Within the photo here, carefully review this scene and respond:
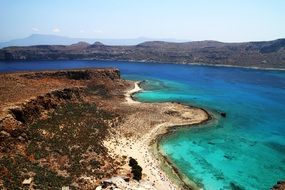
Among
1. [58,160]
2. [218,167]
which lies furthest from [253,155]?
[58,160]

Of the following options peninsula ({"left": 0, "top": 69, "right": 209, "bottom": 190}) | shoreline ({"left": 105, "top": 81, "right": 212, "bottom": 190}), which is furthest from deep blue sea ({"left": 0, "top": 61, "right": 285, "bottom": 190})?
peninsula ({"left": 0, "top": 69, "right": 209, "bottom": 190})

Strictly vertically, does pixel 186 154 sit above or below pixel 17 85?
below

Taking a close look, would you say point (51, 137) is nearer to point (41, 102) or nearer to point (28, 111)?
point (28, 111)

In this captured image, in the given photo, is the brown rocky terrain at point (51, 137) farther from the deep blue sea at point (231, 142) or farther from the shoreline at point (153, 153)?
the deep blue sea at point (231, 142)

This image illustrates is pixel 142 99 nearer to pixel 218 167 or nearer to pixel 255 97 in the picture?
pixel 255 97

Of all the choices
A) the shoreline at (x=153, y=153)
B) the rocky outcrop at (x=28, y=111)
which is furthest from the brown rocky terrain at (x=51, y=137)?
the shoreline at (x=153, y=153)

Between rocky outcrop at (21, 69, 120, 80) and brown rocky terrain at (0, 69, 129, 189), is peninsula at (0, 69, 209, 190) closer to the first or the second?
brown rocky terrain at (0, 69, 129, 189)

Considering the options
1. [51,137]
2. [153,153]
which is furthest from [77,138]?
[153,153]

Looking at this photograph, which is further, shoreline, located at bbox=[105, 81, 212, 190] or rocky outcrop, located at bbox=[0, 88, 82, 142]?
shoreline, located at bbox=[105, 81, 212, 190]
